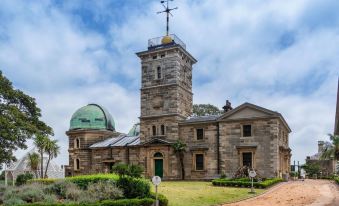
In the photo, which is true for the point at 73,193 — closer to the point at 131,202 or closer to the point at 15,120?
the point at 131,202

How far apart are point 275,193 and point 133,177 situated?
11.4 metres

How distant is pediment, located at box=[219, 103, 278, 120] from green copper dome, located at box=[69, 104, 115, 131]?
1793cm

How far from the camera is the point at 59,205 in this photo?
20.0 m

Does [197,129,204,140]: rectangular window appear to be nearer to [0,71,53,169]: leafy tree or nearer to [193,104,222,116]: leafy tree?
[0,71,53,169]: leafy tree

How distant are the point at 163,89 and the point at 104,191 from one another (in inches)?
915

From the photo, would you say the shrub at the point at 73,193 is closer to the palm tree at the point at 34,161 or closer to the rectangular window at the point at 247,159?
the rectangular window at the point at 247,159

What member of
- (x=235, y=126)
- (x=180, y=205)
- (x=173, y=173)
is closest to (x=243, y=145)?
(x=235, y=126)

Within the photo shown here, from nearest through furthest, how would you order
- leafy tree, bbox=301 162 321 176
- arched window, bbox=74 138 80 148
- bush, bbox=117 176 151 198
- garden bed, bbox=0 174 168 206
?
garden bed, bbox=0 174 168 206, bush, bbox=117 176 151 198, arched window, bbox=74 138 80 148, leafy tree, bbox=301 162 321 176

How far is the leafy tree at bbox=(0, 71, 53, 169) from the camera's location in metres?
29.8

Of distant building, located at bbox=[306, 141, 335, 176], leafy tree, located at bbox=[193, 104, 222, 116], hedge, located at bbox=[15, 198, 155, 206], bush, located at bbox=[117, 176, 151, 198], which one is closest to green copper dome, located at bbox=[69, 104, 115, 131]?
leafy tree, located at bbox=[193, 104, 222, 116]

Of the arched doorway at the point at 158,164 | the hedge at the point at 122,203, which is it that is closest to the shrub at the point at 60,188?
the hedge at the point at 122,203

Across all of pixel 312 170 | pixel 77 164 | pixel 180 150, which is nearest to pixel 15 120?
pixel 180 150

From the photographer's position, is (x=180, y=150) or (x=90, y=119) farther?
(x=90, y=119)

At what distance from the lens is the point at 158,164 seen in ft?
145
